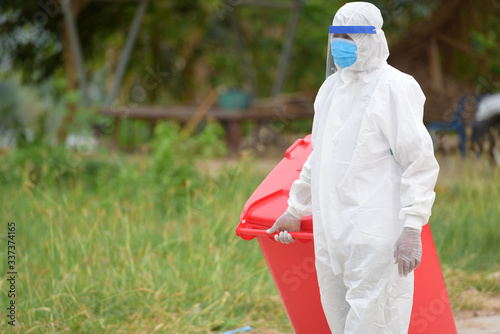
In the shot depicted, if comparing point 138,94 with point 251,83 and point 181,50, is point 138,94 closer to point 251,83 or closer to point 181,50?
point 181,50

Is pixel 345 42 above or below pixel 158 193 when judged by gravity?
above

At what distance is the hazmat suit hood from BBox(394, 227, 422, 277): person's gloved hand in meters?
0.59

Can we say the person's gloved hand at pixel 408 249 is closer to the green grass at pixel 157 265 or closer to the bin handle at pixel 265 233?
the bin handle at pixel 265 233

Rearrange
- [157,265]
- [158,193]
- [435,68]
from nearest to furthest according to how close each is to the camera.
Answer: [157,265] < [158,193] < [435,68]

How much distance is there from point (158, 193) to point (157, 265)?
2.12 m

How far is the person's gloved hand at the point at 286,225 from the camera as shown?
285 centimetres

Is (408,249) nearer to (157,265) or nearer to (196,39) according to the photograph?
(157,265)

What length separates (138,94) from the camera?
15.3m

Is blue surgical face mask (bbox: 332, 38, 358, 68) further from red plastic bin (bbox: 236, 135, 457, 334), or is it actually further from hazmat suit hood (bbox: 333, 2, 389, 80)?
red plastic bin (bbox: 236, 135, 457, 334)

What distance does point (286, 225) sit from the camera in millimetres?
2885

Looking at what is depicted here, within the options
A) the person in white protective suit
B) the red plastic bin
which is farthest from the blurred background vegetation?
the person in white protective suit

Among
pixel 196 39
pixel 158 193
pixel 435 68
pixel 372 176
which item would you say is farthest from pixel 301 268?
pixel 196 39

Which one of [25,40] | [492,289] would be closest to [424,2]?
[25,40]

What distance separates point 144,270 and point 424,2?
9517 millimetres
